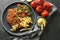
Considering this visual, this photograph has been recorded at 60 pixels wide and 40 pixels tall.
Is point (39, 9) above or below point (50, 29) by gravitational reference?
above

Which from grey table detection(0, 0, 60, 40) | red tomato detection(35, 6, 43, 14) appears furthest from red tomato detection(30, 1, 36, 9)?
grey table detection(0, 0, 60, 40)

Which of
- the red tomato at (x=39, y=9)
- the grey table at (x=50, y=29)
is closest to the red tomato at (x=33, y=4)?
the red tomato at (x=39, y=9)

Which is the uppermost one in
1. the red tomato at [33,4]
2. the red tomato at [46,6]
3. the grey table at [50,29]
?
the red tomato at [33,4]

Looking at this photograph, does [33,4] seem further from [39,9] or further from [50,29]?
[50,29]

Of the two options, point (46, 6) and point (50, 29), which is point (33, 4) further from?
point (50, 29)

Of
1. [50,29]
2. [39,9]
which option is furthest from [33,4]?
[50,29]

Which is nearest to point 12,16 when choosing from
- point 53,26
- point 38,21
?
point 38,21

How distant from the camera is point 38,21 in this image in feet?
3.43

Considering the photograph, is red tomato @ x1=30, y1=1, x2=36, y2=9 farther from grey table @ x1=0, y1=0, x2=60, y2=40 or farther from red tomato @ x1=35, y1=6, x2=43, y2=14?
grey table @ x1=0, y1=0, x2=60, y2=40

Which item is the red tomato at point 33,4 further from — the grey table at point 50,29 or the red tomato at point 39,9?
the grey table at point 50,29

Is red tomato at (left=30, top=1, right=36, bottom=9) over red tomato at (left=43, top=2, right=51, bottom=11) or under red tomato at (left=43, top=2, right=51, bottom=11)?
over

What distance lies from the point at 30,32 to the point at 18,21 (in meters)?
0.10

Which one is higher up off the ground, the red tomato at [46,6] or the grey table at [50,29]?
the red tomato at [46,6]

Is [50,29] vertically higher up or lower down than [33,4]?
lower down
